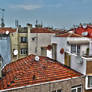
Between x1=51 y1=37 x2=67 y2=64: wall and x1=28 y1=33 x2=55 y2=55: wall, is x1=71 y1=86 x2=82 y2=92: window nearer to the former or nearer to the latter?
x1=51 y1=37 x2=67 y2=64: wall

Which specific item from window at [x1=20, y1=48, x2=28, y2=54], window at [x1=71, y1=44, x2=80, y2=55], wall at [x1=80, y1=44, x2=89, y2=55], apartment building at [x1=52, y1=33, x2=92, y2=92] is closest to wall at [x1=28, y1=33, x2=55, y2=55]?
window at [x1=20, y1=48, x2=28, y2=54]

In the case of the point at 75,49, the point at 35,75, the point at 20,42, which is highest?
the point at 75,49

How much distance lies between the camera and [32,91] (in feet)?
25.8

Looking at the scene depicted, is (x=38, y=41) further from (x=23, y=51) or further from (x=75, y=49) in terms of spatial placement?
(x=75, y=49)

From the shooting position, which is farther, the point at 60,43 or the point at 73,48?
the point at 60,43

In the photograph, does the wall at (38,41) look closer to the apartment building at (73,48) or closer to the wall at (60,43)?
the wall at (60,43)

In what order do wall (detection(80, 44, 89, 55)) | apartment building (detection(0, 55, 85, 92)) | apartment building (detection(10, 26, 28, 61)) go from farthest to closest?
1. apartment building (detection(10, 26, 28, 61))
2. wall (detection(80, 44, 89, 55))
3. apartment building (detection(0, 55, 85, 92))

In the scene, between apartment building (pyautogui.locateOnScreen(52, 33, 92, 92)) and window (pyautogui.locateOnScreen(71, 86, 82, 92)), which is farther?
apartment building (pyautogui.locateOnScreen(52, 33, 92, 92))

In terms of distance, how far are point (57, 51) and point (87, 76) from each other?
5.46m

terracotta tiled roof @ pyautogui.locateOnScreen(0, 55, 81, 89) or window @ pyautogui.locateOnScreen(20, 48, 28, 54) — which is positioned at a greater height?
terracotta tiled roof @ pyautogui.locateOnScreen(0, 55, 81, 89)

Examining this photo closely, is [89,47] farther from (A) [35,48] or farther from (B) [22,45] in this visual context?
(B) [22,45]

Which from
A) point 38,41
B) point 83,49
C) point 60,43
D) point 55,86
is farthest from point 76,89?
point 38,41

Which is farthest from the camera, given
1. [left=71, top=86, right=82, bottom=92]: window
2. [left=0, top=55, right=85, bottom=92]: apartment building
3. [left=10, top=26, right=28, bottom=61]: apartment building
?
[left=10, top=26, right=28, bottom=61]: apartment building

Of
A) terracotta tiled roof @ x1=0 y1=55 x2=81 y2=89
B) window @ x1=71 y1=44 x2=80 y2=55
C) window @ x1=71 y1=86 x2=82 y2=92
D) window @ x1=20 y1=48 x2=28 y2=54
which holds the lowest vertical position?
window @ x1=71 y1=86 x2=82 y2=92
